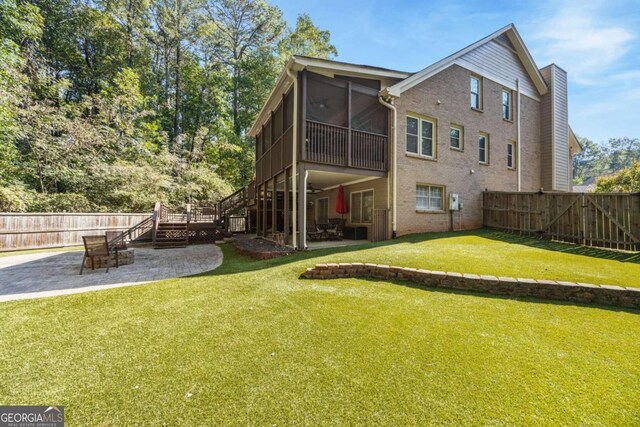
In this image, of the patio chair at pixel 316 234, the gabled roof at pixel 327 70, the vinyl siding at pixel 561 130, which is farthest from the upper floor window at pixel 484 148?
the patio chair at pixel 316 234

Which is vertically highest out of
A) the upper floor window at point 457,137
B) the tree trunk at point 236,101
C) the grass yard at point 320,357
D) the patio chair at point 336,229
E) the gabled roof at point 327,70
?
the tree trunk at point 236,101

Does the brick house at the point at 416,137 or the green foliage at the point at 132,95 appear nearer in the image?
the brick house at the point at 416,137

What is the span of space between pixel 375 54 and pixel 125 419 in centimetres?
2022

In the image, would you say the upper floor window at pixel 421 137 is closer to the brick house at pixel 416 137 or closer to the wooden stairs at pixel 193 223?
the brick house at pixel 416 137

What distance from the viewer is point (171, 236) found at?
1298cm

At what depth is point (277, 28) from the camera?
81.8 feet

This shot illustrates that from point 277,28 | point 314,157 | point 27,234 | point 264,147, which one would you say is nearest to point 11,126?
point 27,234

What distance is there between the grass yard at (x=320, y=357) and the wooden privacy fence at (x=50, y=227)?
1005 cm

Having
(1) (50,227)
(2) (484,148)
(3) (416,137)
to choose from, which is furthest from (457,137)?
(1) (50,227)

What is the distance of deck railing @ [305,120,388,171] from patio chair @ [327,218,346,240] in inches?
126

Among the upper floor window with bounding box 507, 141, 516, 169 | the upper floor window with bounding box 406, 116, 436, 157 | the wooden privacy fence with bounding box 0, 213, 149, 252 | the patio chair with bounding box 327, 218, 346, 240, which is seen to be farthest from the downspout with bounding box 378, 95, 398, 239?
the wooden privacy fence with bounding box 0, 213, 149, 252

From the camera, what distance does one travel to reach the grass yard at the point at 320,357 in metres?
2.12

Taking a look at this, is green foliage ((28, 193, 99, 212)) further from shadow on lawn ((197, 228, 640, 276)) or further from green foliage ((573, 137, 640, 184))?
green foliage ((573, 137, 640, 184))

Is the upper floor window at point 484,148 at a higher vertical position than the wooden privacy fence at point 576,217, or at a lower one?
higher
